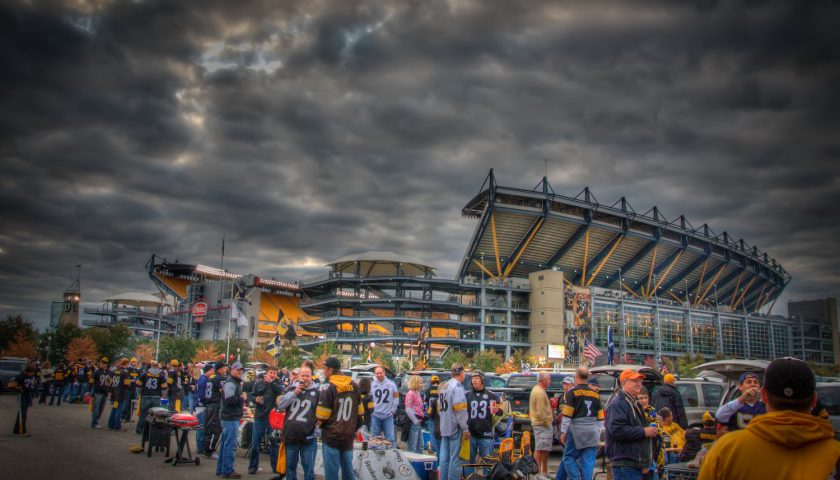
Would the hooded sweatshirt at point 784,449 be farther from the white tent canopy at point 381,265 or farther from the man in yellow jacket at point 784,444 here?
the white tent canopy at point 381,265

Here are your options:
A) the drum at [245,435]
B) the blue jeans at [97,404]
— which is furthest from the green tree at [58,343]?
the drum at [245,435]

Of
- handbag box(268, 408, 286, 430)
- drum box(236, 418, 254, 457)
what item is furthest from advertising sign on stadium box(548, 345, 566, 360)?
handbag box(268, 408, 286, 430)

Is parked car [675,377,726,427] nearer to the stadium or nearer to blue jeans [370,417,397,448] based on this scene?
blue jeans [370,417,397,448]

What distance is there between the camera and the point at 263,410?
13.0m

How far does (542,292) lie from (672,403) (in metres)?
85.5

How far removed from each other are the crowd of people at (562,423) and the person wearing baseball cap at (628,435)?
13 mm

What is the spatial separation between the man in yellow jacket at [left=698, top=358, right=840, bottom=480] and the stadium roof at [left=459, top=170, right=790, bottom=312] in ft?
287

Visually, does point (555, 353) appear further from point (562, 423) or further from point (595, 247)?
point (562, 423)

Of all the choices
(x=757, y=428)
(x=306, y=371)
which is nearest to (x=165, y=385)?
(x=306, y=371)

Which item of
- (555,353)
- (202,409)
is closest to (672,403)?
(202,409)

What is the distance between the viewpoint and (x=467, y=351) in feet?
317

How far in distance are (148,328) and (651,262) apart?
423 feet

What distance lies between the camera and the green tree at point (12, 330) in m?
68.3

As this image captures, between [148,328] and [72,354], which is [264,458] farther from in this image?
[148,328]
